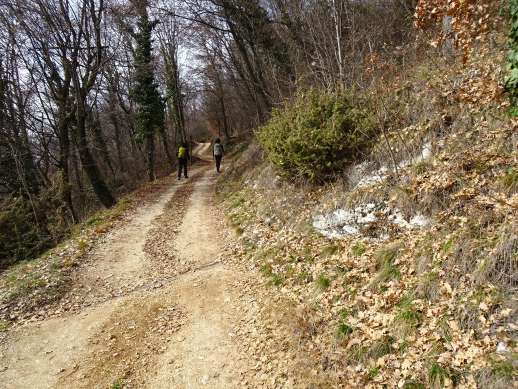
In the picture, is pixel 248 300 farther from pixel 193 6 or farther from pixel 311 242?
pixel 193 6

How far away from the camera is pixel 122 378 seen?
5023mm

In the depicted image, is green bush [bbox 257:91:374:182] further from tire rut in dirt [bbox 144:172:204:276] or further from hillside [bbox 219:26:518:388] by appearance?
tire rut in dirt [bbox 144:172:204:276]

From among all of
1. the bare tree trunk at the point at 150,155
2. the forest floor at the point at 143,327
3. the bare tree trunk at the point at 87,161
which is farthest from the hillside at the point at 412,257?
the bare tree trunk at the point at 150,155

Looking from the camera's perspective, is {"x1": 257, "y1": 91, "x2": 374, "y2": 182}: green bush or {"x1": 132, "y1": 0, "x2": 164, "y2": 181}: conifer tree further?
{"x1": 132, "y1": 0, "x2": 164, "y2": 181}: conifer tree

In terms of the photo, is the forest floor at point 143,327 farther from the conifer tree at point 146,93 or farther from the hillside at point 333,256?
the conifer tree at point 146,93

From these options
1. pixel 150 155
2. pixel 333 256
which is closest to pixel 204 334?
pixel 333 256

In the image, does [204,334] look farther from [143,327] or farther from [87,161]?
[87,161]

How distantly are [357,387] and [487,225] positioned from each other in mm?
2599

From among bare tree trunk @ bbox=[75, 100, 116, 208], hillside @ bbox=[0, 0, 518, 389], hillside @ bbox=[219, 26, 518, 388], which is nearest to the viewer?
hillside @ bbox=[219, 26, 518, 388]

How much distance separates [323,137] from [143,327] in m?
5.66

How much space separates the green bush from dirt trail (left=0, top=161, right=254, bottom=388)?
3.18 m

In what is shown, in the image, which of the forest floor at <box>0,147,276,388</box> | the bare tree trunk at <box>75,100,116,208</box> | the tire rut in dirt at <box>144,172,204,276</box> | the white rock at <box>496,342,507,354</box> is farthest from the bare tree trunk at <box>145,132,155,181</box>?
the white rock at <box>496,342,507,354</box>

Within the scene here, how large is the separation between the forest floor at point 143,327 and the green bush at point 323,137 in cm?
303

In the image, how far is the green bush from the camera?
25.8 ft
